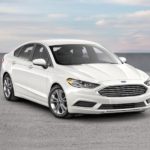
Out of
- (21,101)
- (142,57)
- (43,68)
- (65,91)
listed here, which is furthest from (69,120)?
(142,57)

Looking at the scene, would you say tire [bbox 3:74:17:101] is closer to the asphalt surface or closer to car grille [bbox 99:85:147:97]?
the asphalt surface

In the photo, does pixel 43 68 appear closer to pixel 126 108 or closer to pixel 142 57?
pixel 126 108

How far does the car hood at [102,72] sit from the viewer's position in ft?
32.8

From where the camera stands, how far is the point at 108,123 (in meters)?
9.78

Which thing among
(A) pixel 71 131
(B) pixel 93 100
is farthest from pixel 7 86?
(A) pixel 71 131

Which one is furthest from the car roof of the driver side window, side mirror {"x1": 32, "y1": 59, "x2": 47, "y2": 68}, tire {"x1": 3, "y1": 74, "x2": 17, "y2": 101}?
tire {"x1": 3, "y1": 74, "x2": 17, "y2": 101}

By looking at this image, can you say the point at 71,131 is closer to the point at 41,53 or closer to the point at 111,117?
the point at 111,117

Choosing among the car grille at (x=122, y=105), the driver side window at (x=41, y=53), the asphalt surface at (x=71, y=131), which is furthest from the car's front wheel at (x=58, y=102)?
the driver side window at (x=41, y=53)

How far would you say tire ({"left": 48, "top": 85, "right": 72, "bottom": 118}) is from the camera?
33.5 feet

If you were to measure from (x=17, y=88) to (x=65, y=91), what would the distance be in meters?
2.68

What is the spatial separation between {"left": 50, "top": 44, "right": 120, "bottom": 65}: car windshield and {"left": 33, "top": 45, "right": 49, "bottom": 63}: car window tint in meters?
0.19

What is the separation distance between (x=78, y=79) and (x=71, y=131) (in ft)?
4.45

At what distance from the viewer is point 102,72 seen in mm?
10281

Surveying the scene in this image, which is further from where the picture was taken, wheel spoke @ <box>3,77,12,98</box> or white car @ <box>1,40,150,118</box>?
wheel spoke @ <box>3,77,12,98</box>
